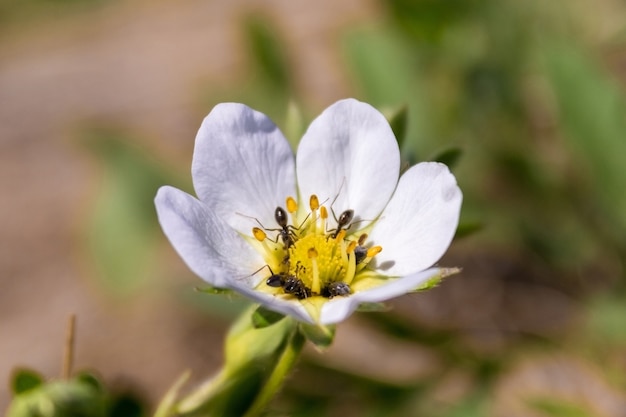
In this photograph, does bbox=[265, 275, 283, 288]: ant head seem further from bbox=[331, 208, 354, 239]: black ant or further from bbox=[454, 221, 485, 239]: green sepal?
bbox=[454, 221, 485, 239]: green sepal

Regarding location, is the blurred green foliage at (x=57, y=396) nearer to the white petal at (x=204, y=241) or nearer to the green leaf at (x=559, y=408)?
the white petal at (x=204, y=241)

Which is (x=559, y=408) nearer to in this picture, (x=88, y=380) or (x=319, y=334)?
(x=319, y=334)

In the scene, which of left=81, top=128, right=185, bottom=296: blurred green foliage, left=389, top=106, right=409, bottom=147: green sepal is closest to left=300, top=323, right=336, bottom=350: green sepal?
left=389, top=106, right=409, bottom=147: green sepal

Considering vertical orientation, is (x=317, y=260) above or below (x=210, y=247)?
below

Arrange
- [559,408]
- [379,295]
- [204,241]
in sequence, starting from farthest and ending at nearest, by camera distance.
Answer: [559,408] < [204,241] < [379,295]

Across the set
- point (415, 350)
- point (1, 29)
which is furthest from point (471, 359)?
point (1, 29)

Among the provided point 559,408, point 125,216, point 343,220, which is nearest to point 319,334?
point 343,220

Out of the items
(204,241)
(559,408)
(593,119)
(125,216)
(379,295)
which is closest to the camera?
(379,295)

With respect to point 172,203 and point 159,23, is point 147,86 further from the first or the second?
point 172,203
